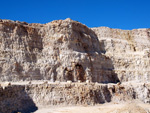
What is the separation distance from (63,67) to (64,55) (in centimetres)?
226

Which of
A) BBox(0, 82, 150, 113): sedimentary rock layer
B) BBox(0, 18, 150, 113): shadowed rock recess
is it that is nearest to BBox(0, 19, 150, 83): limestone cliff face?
BBox(0, 18, 150, 113): shadowed rock recess

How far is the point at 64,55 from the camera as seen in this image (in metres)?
36.1

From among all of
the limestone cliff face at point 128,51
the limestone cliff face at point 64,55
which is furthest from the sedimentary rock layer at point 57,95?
the limestone cliff face at point 128,51

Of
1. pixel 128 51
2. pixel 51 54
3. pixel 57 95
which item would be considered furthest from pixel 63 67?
pixel 128 51

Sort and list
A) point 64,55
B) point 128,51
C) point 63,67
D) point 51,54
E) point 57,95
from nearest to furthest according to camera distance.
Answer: point 57,95 → point 63,67 → point 51,54 → point 64,55 → point 128,51

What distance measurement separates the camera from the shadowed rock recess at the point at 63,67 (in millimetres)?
25852

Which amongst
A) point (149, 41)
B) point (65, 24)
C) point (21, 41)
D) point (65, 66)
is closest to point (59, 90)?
point (65, 66)

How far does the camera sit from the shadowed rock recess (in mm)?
25852

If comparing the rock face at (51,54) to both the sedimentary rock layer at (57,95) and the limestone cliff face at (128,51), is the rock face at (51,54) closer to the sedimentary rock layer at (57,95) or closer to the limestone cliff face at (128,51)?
the limestone cliff face at (128,51)

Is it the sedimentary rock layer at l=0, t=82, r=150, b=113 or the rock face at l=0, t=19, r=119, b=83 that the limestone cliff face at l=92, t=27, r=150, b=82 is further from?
the sedimentary rock layer at l=0, t=82, r=150, b=113

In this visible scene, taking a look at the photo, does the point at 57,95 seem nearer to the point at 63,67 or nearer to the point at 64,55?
the point at 63,67

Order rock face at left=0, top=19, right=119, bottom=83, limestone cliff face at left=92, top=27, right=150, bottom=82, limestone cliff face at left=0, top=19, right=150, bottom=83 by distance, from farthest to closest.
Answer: limestone cliff face at left=92, top=27, right=150, bottom=82, limestone cliff face at left=0, top=19, right=150, bottom=83, rock face at left=0, top=19, right=119, bottom=83

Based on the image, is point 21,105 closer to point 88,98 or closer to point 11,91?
point 11,91

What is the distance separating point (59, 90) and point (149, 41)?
35.7 m
